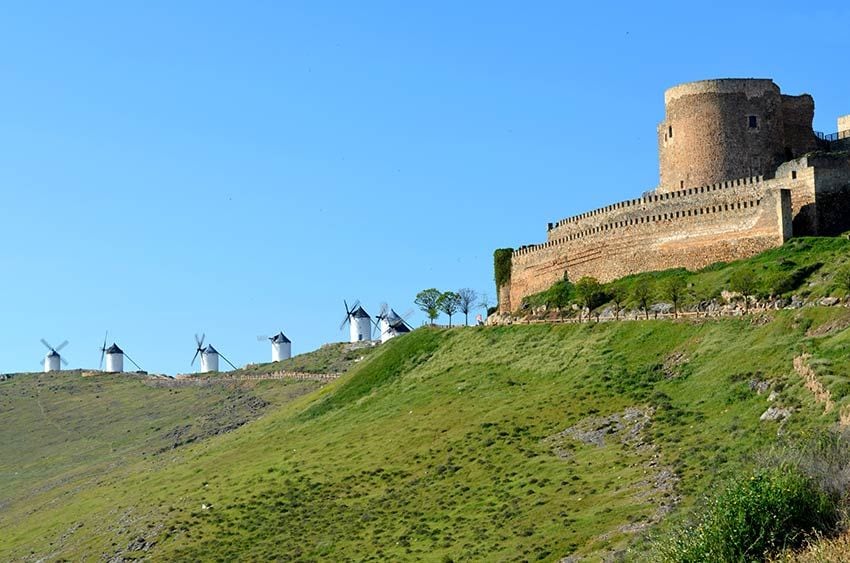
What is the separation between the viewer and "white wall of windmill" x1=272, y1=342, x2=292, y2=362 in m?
130

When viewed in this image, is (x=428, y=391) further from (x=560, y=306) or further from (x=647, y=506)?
(x=647, y=506)

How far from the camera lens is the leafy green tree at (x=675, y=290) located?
207 ft

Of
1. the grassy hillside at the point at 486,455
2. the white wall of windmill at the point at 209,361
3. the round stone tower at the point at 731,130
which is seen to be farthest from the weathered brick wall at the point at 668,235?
the white wall of windmill at the point at 209,361

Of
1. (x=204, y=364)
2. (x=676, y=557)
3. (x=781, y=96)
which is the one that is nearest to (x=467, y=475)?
(x=676, y=557)

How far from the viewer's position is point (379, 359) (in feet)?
251

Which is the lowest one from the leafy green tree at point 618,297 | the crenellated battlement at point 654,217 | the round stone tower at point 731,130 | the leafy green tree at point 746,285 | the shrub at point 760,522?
the shrub at point 760,522

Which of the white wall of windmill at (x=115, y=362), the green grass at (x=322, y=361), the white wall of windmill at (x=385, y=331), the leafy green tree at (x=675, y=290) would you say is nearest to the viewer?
the leafy green tree at (x=675, y=290)

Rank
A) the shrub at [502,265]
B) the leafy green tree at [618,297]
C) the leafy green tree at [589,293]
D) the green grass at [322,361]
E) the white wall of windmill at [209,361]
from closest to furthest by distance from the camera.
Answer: the leafy green tree at [618,297]
the leafy green tree at [589,293]
the shrub at [502,265]
the green grass at [322,361]
the white wall of windmill at [209,361]

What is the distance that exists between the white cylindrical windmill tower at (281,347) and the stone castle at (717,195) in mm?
54043

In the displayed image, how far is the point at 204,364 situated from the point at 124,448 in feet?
181

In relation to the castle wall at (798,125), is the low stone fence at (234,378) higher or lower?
lower

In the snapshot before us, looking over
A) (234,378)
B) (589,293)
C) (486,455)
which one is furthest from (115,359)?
(486,455)

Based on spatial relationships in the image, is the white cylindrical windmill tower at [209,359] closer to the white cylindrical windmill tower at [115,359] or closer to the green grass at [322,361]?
the white cylindrical windmill tower at [115,359]

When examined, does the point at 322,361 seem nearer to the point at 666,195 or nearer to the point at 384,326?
the point at 384,326
